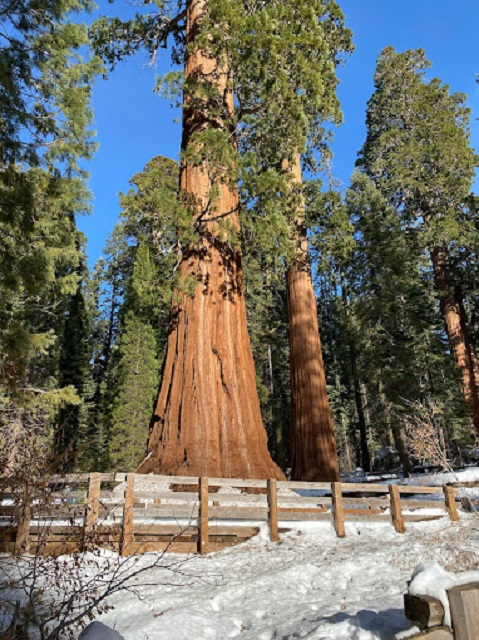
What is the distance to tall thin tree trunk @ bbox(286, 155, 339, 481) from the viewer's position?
429 inches

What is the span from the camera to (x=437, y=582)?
8.34ft

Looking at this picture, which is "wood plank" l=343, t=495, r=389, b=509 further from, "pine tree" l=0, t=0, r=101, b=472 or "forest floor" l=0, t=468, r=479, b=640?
"pine tree" l=0, t=0, r=101, b=472

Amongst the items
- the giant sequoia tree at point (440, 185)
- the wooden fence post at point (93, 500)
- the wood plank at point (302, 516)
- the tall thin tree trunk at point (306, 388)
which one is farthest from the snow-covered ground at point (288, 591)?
the giant sequoia tree at point (440, 185)

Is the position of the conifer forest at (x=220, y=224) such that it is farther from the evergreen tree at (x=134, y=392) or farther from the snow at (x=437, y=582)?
the snow at (x=437, y=582)

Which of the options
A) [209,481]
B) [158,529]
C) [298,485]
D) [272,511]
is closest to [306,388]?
[298,485]

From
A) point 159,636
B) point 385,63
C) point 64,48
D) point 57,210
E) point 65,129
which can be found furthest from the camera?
point 385,63

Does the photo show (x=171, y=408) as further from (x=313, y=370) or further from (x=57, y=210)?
(x=57, y=210)

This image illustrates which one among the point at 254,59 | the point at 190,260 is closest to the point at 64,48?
the point at 254,59

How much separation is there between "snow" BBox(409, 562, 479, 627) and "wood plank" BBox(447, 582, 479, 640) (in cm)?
9

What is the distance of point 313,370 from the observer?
1187 centimetres

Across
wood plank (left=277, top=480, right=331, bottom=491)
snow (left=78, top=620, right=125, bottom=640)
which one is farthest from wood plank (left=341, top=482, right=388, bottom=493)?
snow (left=78, top=620, right=125, bottom=640)

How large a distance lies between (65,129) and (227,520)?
10262 millimetres

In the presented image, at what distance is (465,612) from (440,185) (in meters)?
19.6

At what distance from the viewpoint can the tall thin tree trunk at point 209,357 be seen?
806cm
